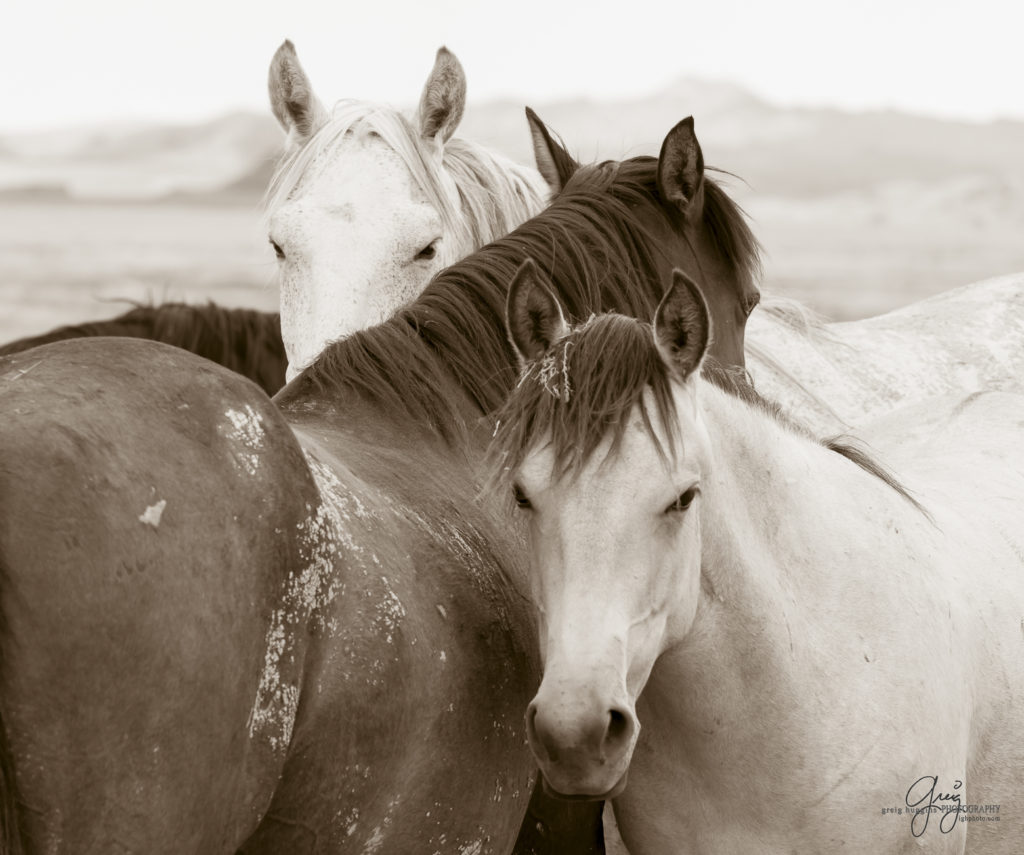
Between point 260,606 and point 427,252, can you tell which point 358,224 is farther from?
point 260,606

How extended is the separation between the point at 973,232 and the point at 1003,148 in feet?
48.0

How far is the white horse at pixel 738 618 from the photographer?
2365mm

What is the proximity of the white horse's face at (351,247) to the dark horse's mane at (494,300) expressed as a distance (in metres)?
0.69

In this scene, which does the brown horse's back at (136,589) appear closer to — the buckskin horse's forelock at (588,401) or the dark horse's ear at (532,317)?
the buckskin horse's forelock at (588,401)

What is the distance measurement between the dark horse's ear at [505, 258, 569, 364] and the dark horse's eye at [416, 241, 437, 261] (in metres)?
Result: 1.61

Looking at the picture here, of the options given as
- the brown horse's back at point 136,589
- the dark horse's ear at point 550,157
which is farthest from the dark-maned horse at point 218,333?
the brown horse's back at point 136,589

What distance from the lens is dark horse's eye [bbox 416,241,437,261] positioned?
13.7 feet

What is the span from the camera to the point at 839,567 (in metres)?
2.94

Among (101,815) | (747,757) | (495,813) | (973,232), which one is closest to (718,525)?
(747,757)

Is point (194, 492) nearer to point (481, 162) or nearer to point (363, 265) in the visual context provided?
point (363, 265)

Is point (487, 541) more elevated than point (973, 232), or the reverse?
point (487, 541)

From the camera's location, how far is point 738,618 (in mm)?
2750

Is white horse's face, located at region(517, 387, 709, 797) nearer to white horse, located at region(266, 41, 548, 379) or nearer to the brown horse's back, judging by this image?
the brown horse's back

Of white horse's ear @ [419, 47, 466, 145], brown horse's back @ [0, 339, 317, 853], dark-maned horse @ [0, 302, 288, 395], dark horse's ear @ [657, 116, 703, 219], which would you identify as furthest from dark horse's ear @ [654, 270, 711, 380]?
dark-maned horse @ [0, 302, 288, 395]
